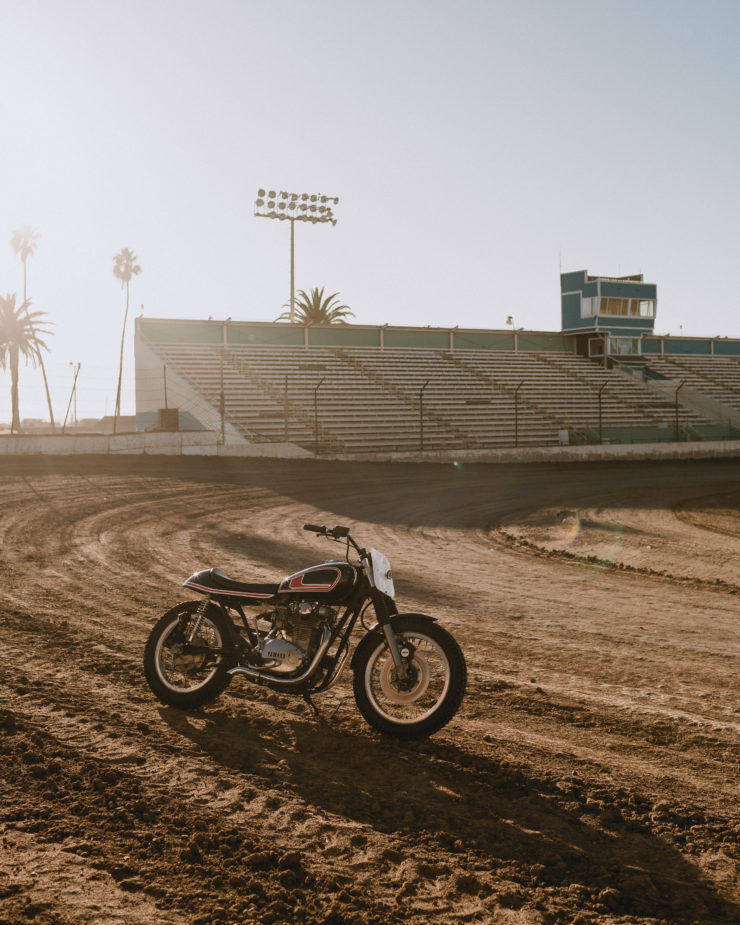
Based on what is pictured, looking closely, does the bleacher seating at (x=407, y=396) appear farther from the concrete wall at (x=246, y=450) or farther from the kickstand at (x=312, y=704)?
the kickstand at (x=312, y=704)

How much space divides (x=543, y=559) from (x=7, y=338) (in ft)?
180

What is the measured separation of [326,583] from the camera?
→ 5.21 meters

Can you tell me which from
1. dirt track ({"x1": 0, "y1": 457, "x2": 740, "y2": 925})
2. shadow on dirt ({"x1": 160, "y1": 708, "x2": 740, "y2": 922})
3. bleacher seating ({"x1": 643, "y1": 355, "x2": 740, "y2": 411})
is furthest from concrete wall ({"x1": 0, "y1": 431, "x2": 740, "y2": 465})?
shadow on dirt ({"x1": 160, "y1": 708, "x2": 740, "y2": 922})

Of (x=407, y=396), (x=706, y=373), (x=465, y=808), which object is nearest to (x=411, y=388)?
(x=407, y=396)

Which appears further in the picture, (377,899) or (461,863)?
(461,863)

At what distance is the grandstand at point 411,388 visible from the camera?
34.2 meters

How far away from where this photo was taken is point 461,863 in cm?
364

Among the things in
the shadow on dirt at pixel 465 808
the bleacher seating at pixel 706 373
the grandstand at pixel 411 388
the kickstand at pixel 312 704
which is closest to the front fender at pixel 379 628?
the kickstand at pixel 312 704

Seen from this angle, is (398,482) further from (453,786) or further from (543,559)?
(453,786)

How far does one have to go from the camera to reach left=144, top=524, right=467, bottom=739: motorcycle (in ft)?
16.5

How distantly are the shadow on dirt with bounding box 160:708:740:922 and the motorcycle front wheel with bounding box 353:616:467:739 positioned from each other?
0.13 m

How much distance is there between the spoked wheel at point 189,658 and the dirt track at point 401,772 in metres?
0.14

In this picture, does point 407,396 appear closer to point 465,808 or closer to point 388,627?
point 388,627

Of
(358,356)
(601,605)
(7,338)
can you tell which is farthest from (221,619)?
(7,338)
